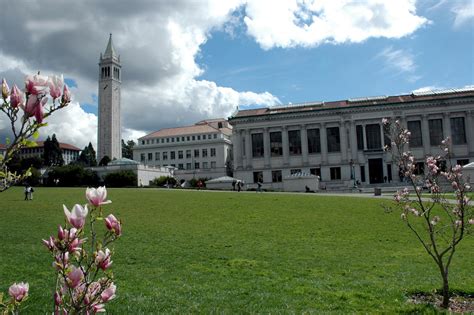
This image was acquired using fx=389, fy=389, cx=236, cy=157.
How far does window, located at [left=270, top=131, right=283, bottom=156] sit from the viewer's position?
8925cm

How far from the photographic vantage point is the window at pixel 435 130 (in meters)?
80.7

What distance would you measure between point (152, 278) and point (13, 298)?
8.62 meters

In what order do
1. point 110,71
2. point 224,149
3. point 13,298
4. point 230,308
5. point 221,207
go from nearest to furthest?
point 13,298 < point 230,308 < point 221,207 < point 224,149 < point 110,71

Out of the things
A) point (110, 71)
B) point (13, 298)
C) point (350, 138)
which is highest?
point (110, 71)

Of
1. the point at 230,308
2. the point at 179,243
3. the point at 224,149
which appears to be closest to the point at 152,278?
the point at 230,308

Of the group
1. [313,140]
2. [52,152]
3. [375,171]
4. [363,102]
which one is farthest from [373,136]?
[52,152]

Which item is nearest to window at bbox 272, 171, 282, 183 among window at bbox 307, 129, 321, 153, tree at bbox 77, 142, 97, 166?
window at bbox 307, 129, 321, 153

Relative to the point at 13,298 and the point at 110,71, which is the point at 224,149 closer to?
the point at 110,71

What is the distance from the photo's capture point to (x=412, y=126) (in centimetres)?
8256

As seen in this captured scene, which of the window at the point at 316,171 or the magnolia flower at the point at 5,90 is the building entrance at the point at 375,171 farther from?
the magnolia flower at the point at 5,90

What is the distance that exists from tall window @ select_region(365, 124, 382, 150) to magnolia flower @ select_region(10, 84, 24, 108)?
85.6 metres

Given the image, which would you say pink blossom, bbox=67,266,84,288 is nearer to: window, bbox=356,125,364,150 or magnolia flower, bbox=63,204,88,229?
magnolia flower, bbox=63,204,88,229

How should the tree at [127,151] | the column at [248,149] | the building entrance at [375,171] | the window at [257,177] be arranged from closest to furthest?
1. the building entrance at [375,171]
2. the window at [257,177]
3. the column at [248,149]
4. the tree at [127,151]

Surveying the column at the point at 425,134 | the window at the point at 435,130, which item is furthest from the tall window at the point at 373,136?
the window at the point at 435,130
